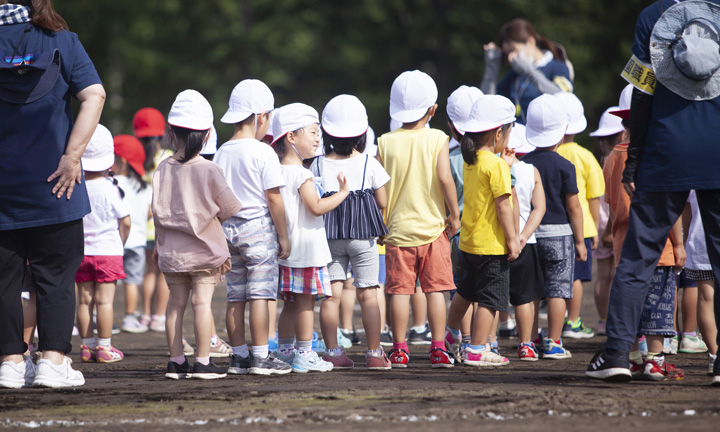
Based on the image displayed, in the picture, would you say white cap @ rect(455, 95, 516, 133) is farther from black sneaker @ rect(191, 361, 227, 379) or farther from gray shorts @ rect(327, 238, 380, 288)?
black sneaker @ rect(191, 361, 227, 379)

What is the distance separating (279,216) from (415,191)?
1143mm

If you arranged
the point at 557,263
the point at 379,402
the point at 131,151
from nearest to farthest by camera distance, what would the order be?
the point at 379,402 < the point at 557,263 < the point at 131,151

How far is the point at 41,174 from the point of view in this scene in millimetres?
5676

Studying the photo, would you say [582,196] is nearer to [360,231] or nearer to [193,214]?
[360,231]

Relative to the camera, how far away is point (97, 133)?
7.81 meters

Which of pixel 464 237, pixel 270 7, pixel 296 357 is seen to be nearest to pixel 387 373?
pixel 296 357

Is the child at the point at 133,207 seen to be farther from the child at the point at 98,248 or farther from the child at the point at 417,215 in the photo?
the child at the point at 417,215

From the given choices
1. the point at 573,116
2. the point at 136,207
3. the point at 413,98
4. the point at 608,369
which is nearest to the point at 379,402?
the point at 608,369

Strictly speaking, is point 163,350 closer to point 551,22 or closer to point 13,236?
point 13,236

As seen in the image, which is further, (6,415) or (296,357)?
(296,357)

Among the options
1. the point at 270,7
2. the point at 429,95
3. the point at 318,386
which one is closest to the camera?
the point at 318,386

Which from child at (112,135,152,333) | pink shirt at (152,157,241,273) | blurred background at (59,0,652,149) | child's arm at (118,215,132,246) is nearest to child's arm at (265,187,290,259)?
pink shirt at (152,157,241,273)

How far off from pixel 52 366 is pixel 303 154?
212 cm

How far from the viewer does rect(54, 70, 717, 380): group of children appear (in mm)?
6215
